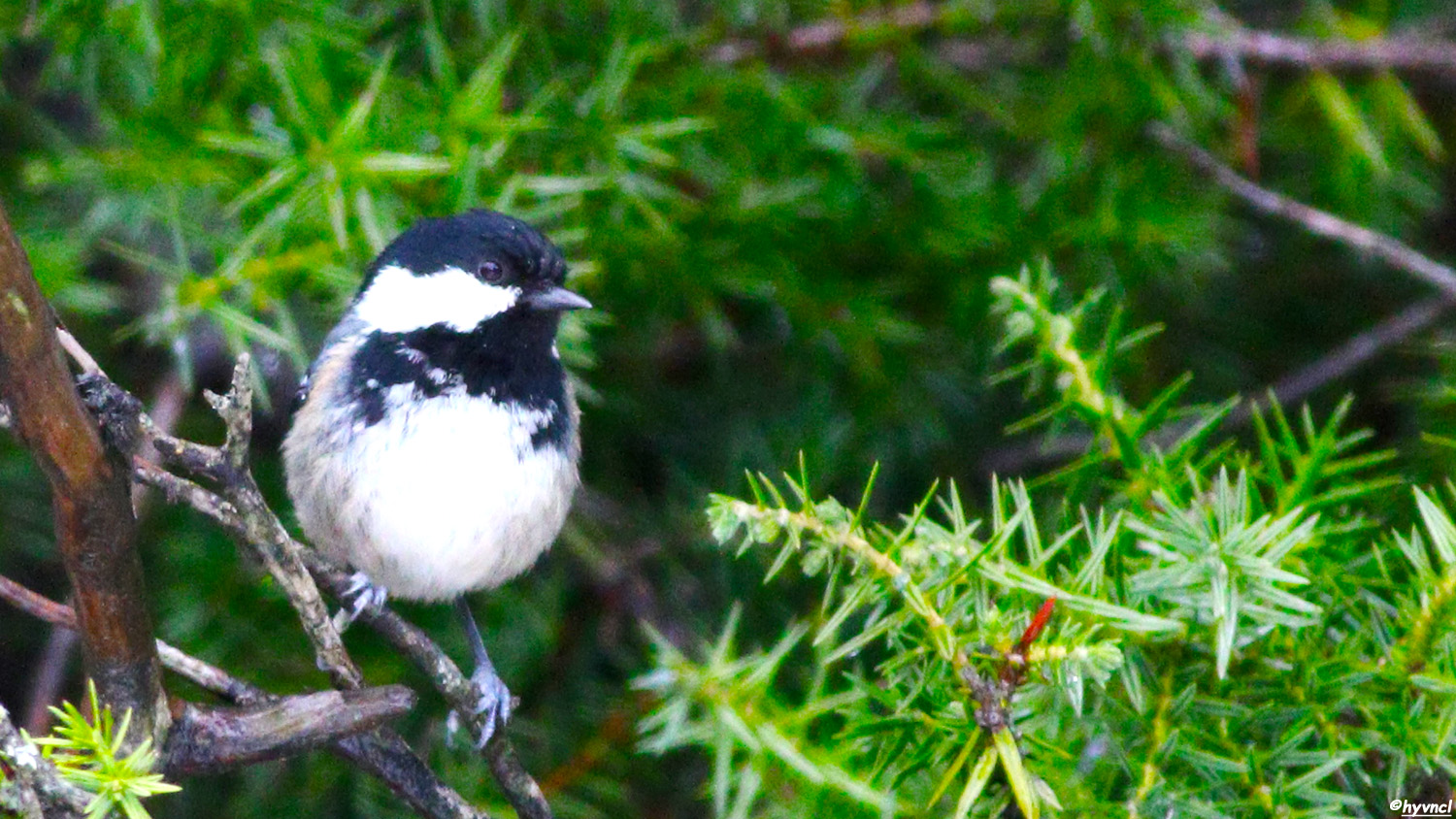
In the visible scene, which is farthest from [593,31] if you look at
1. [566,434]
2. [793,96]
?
[566,434]

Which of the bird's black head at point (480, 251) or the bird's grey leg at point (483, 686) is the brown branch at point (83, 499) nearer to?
the bird's grey leg at point (483, 686)

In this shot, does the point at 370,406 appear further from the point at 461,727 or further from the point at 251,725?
the point at 251,725

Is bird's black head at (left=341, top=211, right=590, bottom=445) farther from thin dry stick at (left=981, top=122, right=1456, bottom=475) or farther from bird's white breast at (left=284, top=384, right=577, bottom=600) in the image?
thin dry stick at (left=981, top=122, right=1456, bottom=475)

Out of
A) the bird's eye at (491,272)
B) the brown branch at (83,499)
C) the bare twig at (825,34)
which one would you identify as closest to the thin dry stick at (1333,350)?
the bare twig at (825,34)

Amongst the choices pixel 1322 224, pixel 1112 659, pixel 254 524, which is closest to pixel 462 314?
pixel 254 524

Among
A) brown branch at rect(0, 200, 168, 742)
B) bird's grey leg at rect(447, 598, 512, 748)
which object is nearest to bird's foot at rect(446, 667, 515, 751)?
bird's grey leg at rect(447, 598, 512, 748)

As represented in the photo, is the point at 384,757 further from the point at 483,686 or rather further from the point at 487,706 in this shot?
the point at 483,686

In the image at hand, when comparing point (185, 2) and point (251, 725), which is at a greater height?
point (185, 2)
